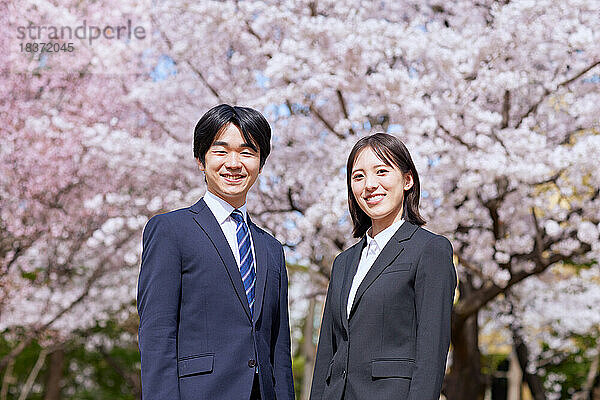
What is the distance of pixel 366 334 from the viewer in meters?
2.93

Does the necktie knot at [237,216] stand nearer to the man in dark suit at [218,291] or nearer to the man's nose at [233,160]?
the man in dark suit at [218,291]

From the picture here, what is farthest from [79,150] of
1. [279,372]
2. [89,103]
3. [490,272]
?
[279,372]

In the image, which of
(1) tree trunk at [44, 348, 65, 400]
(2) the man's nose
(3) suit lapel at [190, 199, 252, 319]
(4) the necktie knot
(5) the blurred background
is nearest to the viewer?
(3) suit lapel at [190, 199, 252, 319]

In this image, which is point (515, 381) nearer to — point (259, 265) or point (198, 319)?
point (259, 265)

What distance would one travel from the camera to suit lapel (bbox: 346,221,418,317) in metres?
3.01

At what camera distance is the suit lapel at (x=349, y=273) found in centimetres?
304

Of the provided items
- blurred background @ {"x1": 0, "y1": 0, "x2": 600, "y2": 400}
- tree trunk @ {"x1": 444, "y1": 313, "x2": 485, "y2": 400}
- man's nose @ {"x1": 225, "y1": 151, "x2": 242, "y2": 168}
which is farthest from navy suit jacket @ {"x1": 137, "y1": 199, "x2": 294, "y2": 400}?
tree trunk @ {"x1": 444, "y1": 313, "x2": 485, "y2": 400}

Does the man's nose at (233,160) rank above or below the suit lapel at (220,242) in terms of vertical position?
above

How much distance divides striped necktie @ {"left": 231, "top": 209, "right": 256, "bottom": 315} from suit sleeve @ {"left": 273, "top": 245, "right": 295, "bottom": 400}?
0.21 meters

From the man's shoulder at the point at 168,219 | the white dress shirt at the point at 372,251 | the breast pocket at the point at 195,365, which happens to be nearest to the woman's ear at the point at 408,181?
the white dress shirt at the point at 372,251

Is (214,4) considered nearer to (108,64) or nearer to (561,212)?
(108,64)

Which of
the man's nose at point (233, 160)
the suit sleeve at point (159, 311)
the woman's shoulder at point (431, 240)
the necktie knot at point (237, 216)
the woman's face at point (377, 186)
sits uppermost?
the man's nose at point (233, 160)

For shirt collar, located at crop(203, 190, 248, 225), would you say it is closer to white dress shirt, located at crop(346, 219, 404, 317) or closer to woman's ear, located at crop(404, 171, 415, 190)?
white dress shirt, located at crop(346, 219, 404, 317)

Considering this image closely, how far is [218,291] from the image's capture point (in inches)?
115
